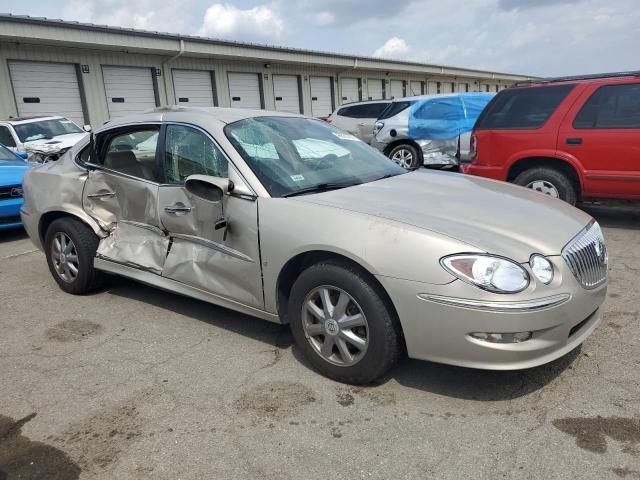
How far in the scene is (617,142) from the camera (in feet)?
19.2

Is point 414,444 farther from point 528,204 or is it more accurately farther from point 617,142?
point 617,142

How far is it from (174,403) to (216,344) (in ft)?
2.45

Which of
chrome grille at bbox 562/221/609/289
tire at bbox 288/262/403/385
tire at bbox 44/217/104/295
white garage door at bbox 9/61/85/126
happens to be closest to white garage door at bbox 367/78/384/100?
white garage door at bbox 9/61/85/126

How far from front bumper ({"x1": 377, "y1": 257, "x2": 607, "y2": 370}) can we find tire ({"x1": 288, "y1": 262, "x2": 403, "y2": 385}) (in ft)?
0.32

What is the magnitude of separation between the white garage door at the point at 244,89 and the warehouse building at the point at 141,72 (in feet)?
0.13

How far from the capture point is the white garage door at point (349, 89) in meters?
27.7

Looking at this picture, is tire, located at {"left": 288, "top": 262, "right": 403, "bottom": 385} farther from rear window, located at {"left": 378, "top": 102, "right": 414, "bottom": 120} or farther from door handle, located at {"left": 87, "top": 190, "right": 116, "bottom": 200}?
rear window, located at {"left": 378, "top": 102, "right": 414, "bottom": 120}

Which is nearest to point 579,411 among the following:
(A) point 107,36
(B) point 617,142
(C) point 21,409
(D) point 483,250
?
(D) point 483,250

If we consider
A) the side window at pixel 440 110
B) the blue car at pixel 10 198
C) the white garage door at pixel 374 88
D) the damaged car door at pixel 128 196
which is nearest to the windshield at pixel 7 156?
the blue car at pixel 10 198

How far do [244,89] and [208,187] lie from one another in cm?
1974

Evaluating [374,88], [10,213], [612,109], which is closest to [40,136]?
[10,213]

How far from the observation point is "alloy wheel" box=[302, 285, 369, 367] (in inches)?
113

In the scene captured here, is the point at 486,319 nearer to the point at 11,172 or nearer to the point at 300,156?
the point at 300,156

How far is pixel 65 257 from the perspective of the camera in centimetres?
462
